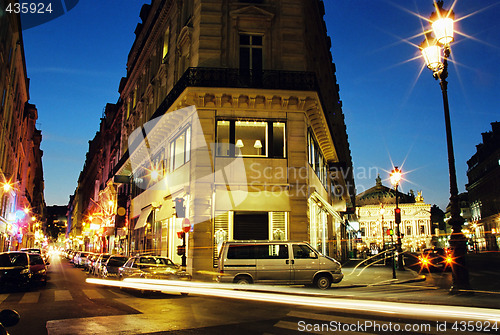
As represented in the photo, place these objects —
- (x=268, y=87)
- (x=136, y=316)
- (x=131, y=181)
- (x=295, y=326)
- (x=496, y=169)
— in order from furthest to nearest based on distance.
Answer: (x=496, y=169) < (x=131, y=181) < (x=268, y=87) < (x=136, y=316) < (x=295, y=326)

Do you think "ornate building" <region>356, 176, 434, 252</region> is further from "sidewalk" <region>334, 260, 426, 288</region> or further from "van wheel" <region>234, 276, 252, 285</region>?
"van wheel" <region>234, 276, 252, 285</region>

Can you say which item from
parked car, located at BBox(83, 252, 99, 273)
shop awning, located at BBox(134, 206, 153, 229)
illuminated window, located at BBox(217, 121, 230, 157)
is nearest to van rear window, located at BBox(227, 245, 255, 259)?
illuminated window, located at BBox(217, 121, 230, 157)

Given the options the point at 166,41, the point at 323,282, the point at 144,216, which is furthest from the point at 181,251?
the point at 166,41

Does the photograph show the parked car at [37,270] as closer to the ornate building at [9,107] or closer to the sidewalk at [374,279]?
the sidewalk at [374,279]

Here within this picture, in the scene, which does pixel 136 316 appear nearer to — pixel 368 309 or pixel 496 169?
pixel 368 309

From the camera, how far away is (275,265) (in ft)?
50.3

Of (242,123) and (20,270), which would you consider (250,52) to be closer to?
(242,123)

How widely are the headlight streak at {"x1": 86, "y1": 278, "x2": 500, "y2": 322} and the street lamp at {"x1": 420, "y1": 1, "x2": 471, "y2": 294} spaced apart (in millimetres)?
2187

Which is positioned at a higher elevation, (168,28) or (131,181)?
(168,28)

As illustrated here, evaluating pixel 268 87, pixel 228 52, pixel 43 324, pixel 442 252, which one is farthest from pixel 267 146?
pixel 442 252

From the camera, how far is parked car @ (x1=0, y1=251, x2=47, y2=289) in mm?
15664

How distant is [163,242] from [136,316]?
60.5 feet

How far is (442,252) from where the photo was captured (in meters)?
31.4

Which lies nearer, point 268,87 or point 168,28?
point 268,87
